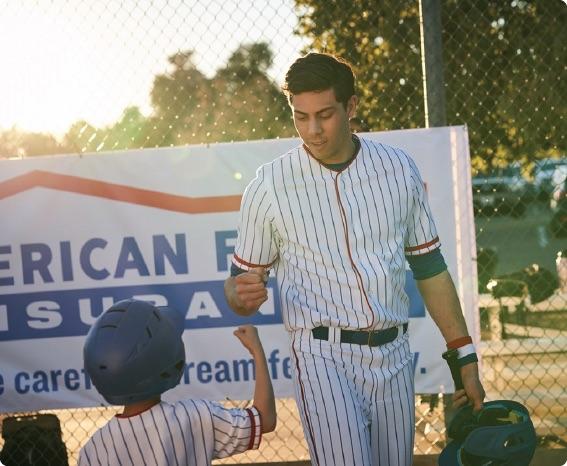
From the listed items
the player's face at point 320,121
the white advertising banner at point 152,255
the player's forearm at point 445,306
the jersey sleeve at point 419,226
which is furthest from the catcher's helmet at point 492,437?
the white advertising banner at point 152,255

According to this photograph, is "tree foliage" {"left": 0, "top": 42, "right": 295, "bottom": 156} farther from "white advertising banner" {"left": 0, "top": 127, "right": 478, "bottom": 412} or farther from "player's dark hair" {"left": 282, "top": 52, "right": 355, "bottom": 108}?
"player's dark hair" {"left": 282, "top": 52, "right": 355, "bottom": 108}

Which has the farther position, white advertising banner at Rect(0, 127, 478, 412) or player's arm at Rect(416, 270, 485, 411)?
white advertising banner at Rect(0, 127, 478, 412)

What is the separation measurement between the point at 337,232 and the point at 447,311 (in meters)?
0.54

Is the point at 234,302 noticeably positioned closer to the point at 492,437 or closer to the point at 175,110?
the point at 492,437

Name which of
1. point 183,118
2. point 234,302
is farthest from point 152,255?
point 183,118

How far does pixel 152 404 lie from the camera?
8.83 ft

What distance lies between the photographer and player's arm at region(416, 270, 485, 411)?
3318 millimetres

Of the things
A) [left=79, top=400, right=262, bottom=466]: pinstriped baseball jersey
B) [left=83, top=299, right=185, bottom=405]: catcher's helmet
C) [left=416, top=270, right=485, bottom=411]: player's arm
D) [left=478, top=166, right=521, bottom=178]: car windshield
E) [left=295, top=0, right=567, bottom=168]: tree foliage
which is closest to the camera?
[left=83, top=299, right=185, bottom=405]: catcher's helmet

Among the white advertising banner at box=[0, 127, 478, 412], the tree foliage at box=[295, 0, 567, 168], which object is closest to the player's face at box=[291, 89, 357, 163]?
the white advertising banner at box=[0, 127, 478, 412]

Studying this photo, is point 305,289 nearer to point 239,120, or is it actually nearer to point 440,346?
point 440,346

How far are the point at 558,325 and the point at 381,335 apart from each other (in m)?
7.87

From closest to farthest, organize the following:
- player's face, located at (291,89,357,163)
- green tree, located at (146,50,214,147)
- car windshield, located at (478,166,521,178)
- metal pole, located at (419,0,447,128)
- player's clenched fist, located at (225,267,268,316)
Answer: player's clenched fist, located at (225,267,268,316), player's face, located at (291,89,357,163), metal pole, located at (419,0,447,128), green tree, located at (146,50,214,147), car windshield, located at (478,166,521,178)

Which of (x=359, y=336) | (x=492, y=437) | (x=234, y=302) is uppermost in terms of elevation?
(x=234, y=302)

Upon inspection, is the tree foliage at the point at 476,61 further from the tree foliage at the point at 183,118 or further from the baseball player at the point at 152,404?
the baseball player at the point at 152,404
